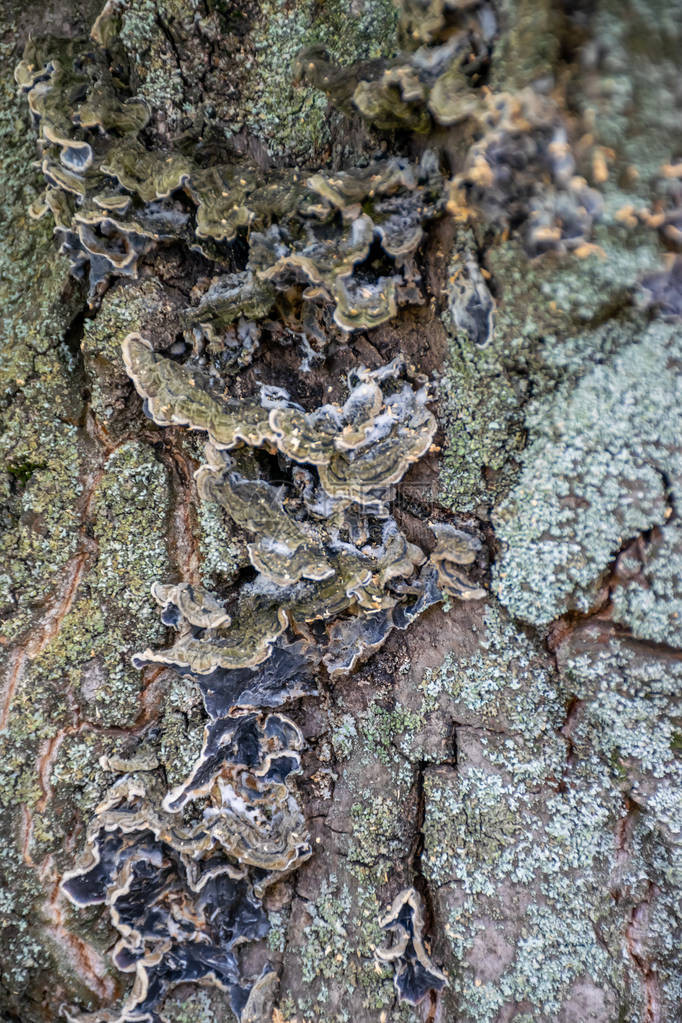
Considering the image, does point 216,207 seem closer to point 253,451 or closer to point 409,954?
point 253,451

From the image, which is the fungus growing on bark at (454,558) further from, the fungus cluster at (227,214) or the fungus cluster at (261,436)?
the fungus cluster at (227,214)

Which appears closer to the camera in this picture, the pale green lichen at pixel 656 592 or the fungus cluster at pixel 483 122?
the fungus cluster at pixel 483 122

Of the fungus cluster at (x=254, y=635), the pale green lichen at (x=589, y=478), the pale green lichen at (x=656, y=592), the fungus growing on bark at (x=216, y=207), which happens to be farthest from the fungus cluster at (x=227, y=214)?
the pale green lichen at (x=656, y=592)

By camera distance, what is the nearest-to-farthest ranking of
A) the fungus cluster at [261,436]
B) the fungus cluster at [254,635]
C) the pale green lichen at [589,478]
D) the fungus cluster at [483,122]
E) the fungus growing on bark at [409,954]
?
the fungus cluster at [483,122] → the pale green lichen at [589,478] → the fungus cluster at [261,436] → the fungus cluster at [254,635] → the fungus growing on bark at [409,954]

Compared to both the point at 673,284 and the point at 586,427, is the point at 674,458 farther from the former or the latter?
the point at 673,284

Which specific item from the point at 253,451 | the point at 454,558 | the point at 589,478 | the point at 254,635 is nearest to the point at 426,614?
the point at 454,558

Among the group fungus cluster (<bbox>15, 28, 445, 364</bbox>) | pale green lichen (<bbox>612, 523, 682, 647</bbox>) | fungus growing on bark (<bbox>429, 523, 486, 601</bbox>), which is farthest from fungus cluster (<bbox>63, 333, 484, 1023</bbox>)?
pale green lichen (<bbox>612, 523, 682, 647</bbox>)

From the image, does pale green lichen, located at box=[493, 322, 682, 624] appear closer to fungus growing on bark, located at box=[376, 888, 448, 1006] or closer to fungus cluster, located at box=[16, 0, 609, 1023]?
fungus cluster, located at box=[16, 0, 609, 1023]

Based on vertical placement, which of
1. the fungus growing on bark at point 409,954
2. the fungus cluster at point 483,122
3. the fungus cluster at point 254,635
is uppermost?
the fungus cluster at point 483,122
